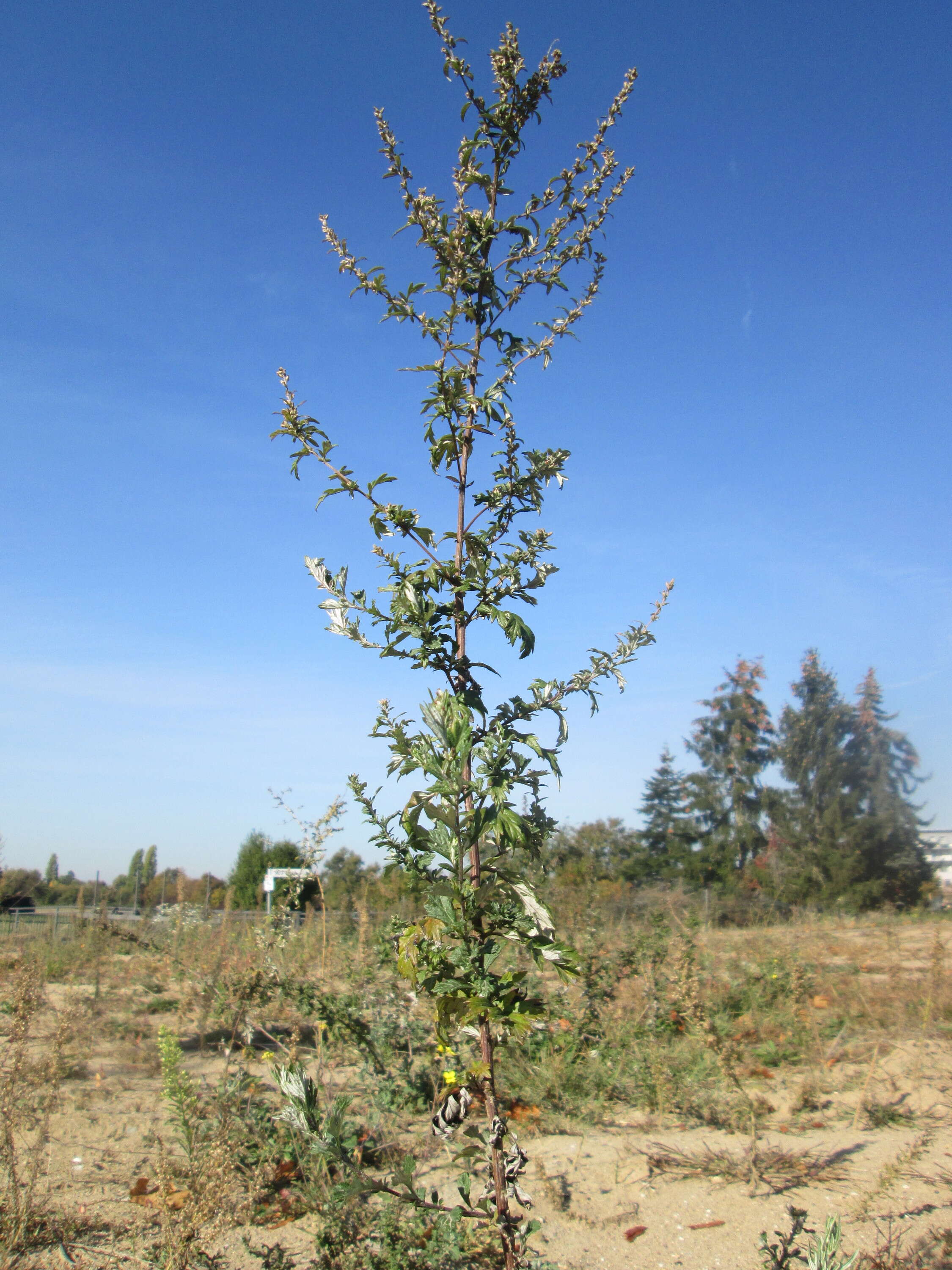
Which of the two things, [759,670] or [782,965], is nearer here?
[782,965]

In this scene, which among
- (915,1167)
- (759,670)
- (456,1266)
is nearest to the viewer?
(456,1266)

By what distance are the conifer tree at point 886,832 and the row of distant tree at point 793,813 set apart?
0.03 m

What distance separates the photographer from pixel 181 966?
456 centimetres

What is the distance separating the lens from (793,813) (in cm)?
2484

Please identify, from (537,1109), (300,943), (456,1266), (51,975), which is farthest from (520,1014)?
(51,975)

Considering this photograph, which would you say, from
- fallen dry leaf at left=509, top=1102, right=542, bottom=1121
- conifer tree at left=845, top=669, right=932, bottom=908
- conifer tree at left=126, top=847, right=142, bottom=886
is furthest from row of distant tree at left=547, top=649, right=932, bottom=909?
conifer tree at left=126, top=847, right=142, bottom=886

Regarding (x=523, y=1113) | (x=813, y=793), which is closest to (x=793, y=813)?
(x=813, y=793)

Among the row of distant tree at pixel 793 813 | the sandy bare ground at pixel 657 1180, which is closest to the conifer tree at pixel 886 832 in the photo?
the row of distant tree at pixel 793 813

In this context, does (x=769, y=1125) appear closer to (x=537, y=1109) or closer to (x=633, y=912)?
(x=537, y=1109)

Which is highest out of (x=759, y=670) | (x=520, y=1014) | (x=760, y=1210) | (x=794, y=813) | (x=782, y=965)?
(x=759, y=670)

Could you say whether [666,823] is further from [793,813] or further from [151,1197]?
[151,1197]

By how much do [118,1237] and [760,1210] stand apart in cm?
261

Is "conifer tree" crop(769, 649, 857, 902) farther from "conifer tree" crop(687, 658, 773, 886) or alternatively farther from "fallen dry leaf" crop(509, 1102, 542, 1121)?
"fallen dry leaf" crop(509, 1102, 542, 1121)

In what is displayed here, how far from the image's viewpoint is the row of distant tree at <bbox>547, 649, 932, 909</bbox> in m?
20.8
